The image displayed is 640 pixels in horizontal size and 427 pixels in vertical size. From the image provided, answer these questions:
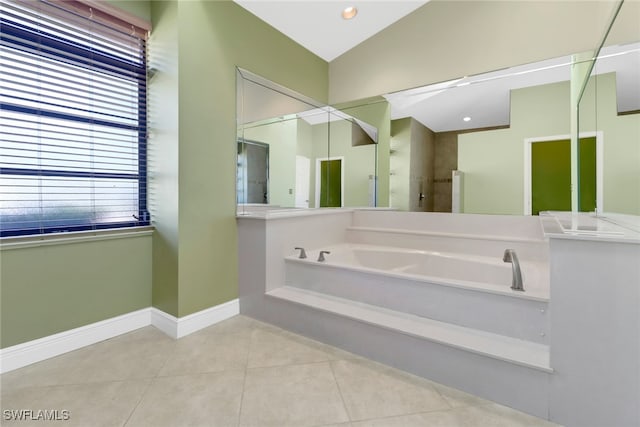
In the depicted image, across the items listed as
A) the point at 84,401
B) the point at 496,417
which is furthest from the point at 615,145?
the point at 84,401

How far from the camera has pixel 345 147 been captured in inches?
121

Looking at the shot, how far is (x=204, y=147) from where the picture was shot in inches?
79.3

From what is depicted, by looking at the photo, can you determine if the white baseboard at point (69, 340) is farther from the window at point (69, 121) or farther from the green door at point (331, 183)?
the green door at point (331, 183)

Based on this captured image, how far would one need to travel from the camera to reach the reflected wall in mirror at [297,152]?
2.36m

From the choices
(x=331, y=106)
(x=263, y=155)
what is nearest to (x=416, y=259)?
(x=263, y=155)

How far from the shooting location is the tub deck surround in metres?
1.28

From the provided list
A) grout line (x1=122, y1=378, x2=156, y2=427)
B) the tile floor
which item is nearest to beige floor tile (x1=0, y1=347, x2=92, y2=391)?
the tile floor

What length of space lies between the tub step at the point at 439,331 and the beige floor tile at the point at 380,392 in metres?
0.23

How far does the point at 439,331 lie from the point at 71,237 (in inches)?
87.1

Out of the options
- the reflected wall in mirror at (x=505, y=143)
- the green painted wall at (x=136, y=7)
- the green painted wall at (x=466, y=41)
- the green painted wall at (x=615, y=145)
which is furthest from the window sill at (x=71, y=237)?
the green painted wall at (x=615, y=145)

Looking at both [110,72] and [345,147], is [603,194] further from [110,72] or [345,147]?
[110,72]

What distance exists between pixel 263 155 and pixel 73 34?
4.58ft

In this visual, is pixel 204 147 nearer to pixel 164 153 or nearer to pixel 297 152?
pixel 164 153

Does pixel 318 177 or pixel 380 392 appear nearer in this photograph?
pixel 380 392
